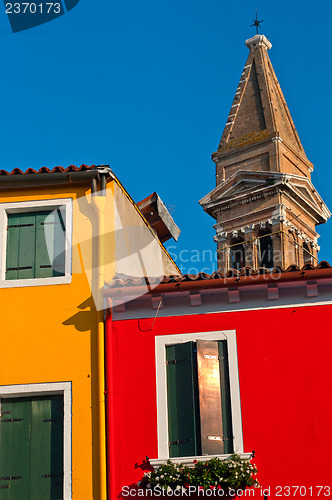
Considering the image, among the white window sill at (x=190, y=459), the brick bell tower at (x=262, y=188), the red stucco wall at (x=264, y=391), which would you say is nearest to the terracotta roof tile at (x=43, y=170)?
the red stucco wall at (x=264, y=391)

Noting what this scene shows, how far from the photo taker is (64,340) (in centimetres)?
1224

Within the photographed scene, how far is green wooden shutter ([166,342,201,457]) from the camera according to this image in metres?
11.4

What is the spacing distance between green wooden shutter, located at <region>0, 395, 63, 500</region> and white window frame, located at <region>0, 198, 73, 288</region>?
1673 millimetres

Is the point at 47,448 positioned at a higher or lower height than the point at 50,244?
lower

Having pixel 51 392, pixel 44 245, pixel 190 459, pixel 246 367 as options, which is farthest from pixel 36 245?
pixel 190 459

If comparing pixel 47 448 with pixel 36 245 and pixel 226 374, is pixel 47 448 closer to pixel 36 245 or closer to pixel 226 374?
pixel 226 374

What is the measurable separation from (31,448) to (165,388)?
76.7 inches

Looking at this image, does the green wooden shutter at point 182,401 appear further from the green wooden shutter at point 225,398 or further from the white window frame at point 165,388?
the green wooden shutter at point 225,398

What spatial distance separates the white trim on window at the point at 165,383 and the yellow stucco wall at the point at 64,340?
89cm

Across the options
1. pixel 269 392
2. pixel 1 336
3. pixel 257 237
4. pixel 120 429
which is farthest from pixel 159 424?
pixel 257 237

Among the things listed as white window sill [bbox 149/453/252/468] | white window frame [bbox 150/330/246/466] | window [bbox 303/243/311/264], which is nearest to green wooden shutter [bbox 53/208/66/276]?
white window frame [bbox 150/330/246/466]

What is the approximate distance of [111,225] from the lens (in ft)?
43.8

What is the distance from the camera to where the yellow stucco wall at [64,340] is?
38.4 ft

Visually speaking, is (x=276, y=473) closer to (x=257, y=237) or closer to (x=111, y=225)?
(x=111, y=225)
